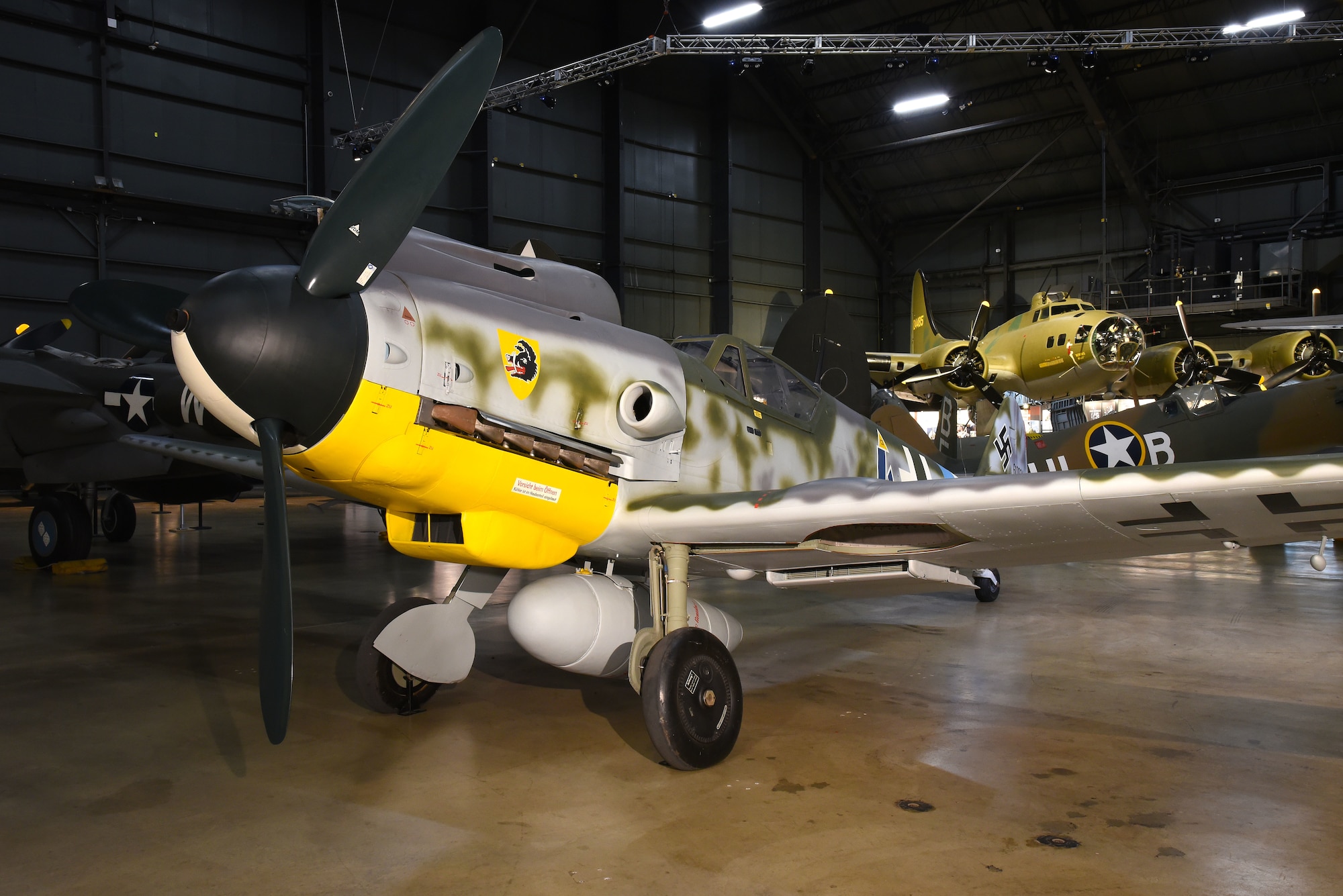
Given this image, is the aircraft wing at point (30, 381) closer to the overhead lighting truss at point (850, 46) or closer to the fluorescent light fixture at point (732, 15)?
the overhead lighting truss at point (850, 46)

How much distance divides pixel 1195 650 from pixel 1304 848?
326 cm

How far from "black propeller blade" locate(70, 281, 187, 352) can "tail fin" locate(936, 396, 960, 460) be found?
7.63m

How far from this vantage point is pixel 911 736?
166 inches

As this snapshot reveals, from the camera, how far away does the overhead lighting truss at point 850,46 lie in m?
20.0

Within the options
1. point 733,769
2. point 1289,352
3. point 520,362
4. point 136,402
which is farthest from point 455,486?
point 1289,352

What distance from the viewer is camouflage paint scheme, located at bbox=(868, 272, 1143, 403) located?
19719mm

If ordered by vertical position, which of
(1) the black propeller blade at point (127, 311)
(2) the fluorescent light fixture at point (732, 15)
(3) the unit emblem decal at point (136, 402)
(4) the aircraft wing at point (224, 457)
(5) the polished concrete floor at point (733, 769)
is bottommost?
(5) the polished concrete floor at point (733, 769)

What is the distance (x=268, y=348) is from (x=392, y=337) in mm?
466

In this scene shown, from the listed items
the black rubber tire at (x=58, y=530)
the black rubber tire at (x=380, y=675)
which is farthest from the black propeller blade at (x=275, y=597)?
the black rubber tire at (x=58, y=530)

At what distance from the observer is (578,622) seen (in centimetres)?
420

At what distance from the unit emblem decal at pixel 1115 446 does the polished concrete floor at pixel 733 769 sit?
391 centimetres

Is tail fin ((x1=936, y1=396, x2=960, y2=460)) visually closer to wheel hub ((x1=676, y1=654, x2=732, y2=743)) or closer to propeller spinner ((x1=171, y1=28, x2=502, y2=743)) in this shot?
wheel hub ((x1=676, y1=654, x2=732, y2=743))

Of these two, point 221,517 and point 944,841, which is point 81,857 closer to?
point 944,841

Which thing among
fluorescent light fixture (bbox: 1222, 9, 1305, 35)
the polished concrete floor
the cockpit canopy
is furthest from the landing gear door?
fluorescent light fixture (bbox: 1222, 9, 1305, 35)
